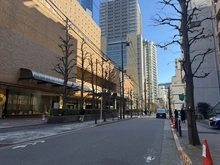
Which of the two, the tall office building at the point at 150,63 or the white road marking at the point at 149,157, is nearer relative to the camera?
the white road marking at the point at 149,157

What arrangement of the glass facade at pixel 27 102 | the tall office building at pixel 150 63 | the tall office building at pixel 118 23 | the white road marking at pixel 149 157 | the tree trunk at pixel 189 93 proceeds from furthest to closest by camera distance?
the tall office building at pixel 150 63
the tall office building at pixel 118 23
the glass facade at pixel 27 102
the tree trunk at pixel 189 93
the white road marking at pixel 149 157

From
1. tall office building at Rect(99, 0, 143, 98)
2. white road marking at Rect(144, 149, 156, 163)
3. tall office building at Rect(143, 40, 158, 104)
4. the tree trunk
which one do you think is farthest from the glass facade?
tall office building at Rect(143, 40, 158, 104)

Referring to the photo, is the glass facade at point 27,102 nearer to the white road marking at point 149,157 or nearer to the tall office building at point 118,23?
the tall office building at point 118,23

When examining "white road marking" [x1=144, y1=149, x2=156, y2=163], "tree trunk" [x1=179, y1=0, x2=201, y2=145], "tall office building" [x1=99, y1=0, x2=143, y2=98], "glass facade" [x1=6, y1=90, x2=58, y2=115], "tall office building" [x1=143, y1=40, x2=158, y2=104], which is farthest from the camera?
"tall office building" [x1=143, y1=40, x2=158, y2=104]

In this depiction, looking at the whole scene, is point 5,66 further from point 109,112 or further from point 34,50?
point 109,112

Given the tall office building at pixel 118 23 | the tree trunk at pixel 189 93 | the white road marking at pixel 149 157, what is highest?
the tall office building at pixel 118 23

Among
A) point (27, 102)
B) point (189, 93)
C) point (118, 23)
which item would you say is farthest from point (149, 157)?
point (27, 102)

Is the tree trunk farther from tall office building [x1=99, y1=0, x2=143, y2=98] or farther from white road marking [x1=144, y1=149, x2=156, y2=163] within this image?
tall office building [x1=99, y1=0, x2=143, y2=98]

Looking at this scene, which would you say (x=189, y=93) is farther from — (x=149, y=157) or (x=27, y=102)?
(x=27, y=102)

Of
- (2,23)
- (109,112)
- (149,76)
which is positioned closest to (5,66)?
(2,23)

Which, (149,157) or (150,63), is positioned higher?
(150,63)

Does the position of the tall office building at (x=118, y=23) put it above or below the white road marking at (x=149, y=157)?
above

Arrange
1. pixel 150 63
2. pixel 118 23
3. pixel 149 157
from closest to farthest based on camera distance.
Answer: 1. pixel 149 157
2. pixel 118 23
3. pixel 150 63

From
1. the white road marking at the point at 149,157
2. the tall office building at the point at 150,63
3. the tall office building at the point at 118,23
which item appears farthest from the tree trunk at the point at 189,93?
the tall office building at the point at 150,63
